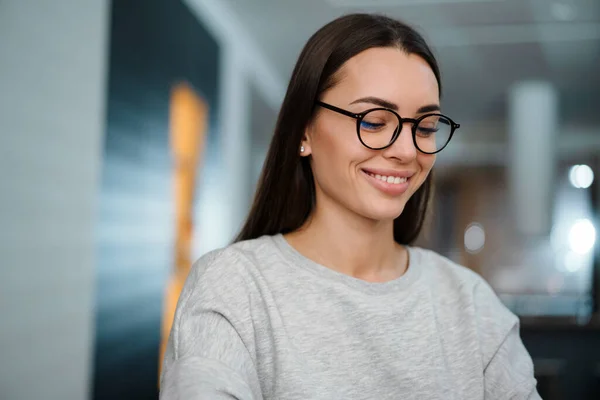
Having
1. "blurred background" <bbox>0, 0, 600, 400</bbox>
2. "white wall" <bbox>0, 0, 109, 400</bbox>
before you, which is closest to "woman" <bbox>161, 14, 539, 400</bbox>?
"blurred background" <bbox>0, 0, 600, 400</bbox>

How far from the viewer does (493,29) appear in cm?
571

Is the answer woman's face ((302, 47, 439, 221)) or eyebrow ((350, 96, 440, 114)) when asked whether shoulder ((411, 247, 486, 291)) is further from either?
eyebrow ((350, 96, 440, 114))

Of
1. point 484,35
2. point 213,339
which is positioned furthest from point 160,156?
point 484,35

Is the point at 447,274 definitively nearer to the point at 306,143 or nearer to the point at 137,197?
the point at 306,143

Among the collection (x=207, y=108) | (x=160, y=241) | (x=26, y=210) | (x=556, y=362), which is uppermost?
(x=207, y=108)

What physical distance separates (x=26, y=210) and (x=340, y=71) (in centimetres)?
164

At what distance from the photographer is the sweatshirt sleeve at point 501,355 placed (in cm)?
106

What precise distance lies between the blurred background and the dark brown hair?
1.16 feet

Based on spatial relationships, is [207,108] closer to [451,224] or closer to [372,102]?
[372,102]

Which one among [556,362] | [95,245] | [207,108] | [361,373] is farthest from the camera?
[207,108]

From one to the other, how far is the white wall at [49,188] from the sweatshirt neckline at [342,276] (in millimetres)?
1426

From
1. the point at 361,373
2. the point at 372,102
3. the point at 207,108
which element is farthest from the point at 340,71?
the point at 207,108

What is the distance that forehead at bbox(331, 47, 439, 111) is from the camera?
103 centimetres

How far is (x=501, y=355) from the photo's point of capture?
3.57 ft
